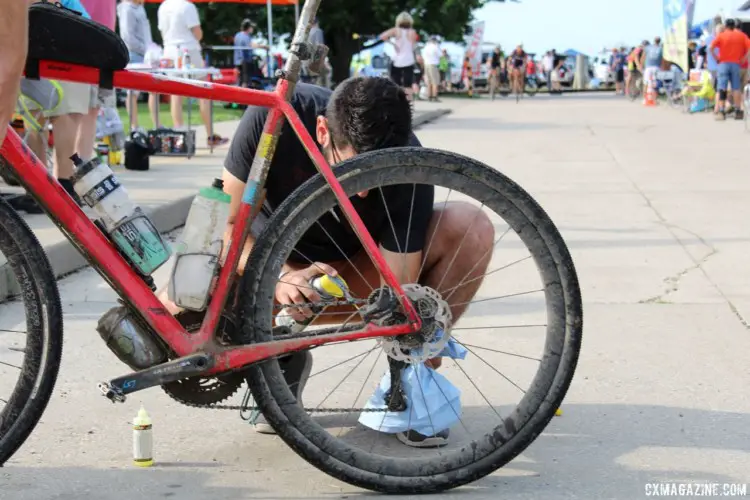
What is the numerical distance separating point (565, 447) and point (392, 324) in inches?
30.7

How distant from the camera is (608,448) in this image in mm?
3807

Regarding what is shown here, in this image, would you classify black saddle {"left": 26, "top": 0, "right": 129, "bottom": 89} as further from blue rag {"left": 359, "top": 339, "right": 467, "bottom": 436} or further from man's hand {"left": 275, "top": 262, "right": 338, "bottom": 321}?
blue rag {"left": 359, "top": 339, "right": 467, "bottom": 436}

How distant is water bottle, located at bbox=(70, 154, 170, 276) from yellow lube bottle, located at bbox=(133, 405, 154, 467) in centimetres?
52

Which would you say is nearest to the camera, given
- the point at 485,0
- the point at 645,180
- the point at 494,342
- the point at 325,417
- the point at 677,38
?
the point at 325,417

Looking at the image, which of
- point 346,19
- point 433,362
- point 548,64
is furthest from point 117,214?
point 548,64

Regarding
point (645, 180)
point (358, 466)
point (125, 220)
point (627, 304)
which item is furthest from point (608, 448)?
point (645, 180)

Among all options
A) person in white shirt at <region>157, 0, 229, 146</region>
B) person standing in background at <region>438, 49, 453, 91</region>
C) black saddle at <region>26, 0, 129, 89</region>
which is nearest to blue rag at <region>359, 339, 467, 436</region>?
black saddle at <region>26, 0, 129, 89</region>

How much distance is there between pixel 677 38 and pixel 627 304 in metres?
24.0

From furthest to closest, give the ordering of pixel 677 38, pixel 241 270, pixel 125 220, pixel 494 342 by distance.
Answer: pixel 677 38 → pixel 494 342 → pixel 241 270 → pixel 125 220

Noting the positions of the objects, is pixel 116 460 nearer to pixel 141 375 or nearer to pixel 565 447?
pixel 141 375

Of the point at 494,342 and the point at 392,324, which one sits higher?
the point at 392,324

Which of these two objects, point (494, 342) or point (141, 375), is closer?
point (141, 375)

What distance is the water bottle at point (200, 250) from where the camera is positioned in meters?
3.31

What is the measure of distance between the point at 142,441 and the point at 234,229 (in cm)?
71
